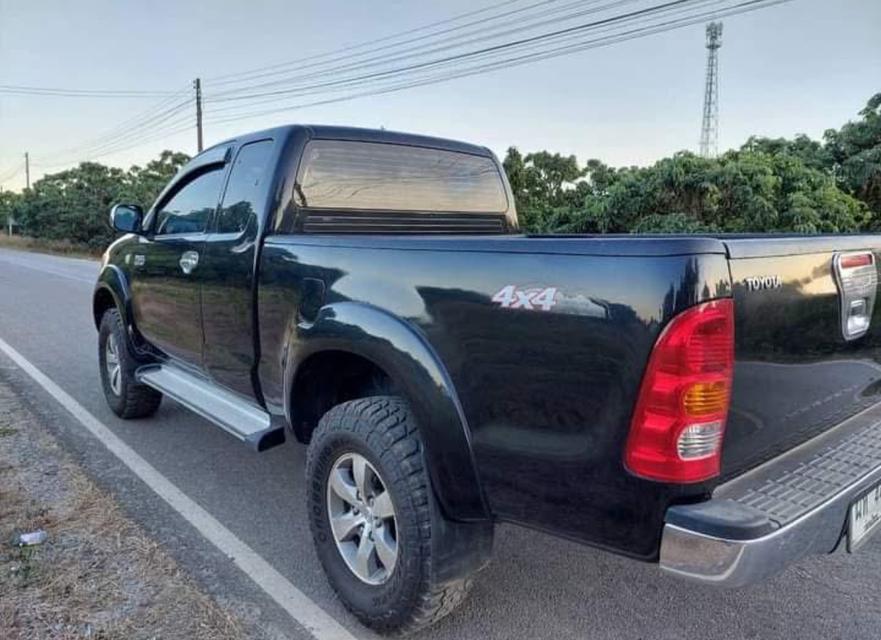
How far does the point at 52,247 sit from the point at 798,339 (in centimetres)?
4243

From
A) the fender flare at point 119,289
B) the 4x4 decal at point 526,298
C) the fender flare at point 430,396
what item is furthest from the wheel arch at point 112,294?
the 4x4 decal at point 526,298

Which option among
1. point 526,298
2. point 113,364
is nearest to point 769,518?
point 526,298

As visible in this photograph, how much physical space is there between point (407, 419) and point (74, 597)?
5.17 ft

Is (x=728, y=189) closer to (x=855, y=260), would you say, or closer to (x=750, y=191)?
(x=750, y=191)

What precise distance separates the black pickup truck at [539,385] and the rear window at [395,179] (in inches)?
1.0

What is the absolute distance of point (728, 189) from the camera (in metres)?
10.5

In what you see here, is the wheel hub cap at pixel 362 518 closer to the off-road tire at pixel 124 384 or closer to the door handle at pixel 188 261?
the door handle at pixel 188 261

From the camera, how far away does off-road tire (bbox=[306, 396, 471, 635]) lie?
239 centimetres

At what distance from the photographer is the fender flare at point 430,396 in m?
2.28

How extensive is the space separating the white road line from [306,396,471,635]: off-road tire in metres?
0.13

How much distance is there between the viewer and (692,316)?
1792mm

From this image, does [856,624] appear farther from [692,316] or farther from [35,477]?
[35,477]

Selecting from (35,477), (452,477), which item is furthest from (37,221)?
(452,477)

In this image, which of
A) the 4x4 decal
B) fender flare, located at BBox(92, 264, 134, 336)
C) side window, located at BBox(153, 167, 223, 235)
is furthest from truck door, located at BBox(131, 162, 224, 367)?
the 4x4 decal
